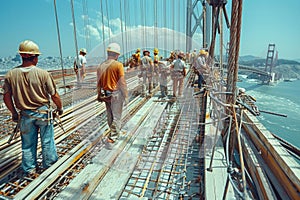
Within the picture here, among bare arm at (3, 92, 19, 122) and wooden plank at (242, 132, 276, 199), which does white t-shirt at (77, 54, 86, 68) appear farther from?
wooden plank at (242, 132, 276, 199)

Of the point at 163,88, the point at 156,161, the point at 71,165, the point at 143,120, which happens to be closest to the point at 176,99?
the point at 163,88

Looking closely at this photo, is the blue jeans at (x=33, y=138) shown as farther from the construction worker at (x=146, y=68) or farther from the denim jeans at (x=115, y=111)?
the construction worker at (x=146, y=68)

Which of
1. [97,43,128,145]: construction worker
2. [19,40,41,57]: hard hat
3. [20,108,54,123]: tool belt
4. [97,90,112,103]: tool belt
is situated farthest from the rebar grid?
[19,40,41,57]: hard hat

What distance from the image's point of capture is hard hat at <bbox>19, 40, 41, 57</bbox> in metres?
1.74

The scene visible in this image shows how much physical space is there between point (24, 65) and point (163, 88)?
3728 mm

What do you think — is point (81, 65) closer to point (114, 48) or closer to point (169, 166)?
point (114, 48)

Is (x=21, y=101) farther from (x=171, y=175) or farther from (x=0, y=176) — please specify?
(x=171, y=175)

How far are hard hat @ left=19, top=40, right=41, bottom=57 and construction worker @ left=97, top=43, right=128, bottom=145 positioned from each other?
706 millimetres

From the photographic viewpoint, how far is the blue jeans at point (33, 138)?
188 cm

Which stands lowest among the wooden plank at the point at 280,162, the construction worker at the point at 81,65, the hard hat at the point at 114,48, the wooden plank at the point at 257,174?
the wooden plank at the point at 257,174

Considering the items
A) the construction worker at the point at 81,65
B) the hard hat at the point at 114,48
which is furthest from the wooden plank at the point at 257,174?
the construction worker at the point at 81,65

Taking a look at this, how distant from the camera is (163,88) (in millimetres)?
5188

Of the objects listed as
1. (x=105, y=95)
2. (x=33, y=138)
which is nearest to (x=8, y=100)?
(x=33, y=138)

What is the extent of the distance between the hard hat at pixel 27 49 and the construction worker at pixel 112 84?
71 cm
